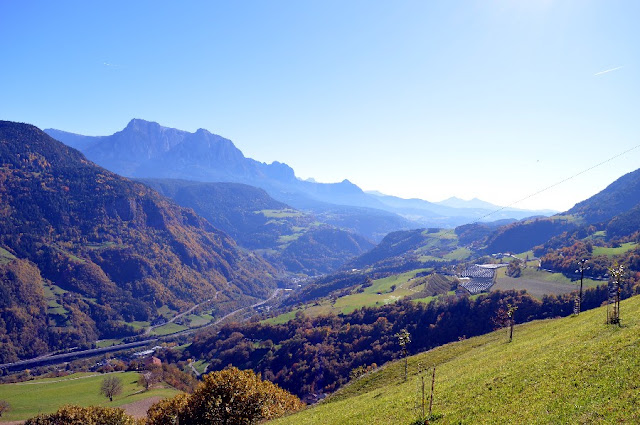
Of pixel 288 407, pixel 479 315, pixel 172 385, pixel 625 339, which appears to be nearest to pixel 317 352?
pixel 172 385

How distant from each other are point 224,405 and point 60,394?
11620 cm

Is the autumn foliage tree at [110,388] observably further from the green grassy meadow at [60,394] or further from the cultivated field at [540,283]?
the cultivated field at [540,283]

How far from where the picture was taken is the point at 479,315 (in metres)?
145

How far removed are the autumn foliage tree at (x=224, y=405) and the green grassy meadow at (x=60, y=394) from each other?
71269 millimetres

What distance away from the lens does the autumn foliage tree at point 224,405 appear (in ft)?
147

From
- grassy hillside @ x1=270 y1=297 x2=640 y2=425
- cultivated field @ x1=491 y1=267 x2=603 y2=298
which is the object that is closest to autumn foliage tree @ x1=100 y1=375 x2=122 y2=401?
grassy hillside @ x1=270 y1=297 x2=640 y2=425

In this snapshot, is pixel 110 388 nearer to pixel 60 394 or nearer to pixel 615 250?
pixel 60 394

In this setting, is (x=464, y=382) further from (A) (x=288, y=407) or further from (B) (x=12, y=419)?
(B) (x=12, y=419)

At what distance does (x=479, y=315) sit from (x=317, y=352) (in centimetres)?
7106

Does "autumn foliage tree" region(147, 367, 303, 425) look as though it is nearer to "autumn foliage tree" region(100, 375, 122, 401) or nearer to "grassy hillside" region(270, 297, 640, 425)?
"grassy hillside" region(270, 297, 640, 425)

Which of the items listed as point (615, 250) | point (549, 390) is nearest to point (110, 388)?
point (549, 390)

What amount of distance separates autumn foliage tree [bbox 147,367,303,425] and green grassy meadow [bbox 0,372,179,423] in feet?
234

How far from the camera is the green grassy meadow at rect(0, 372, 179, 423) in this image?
108 m

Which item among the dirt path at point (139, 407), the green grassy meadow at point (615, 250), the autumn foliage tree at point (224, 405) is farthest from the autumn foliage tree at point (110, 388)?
the green grassy meadow at point (615, 250)
